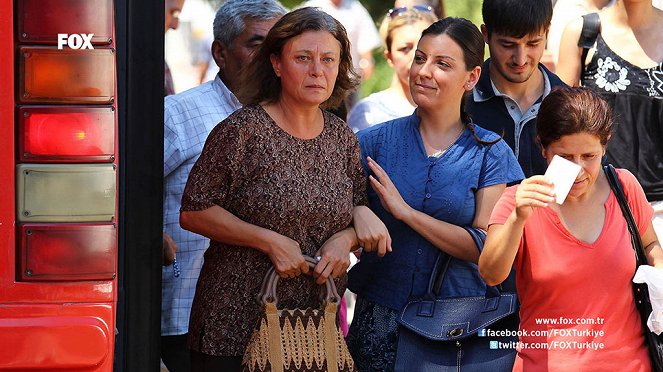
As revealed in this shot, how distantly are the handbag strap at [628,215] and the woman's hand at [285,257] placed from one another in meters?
1.02

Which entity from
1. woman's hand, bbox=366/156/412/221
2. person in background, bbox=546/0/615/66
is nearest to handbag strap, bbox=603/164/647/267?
woman's hand, bbox=366/156/412/221

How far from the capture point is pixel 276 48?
3.75 metres

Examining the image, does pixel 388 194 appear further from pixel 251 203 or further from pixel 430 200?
pixel 251 203

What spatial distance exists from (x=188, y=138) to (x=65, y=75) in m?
1.63

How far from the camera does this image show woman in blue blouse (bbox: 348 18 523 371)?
12.6 feet

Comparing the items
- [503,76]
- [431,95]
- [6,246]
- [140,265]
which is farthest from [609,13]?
[6,246]

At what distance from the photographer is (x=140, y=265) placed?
3.04 meters

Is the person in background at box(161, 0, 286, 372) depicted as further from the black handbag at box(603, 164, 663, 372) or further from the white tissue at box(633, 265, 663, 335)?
the white tissue at box(633, 265, 663, 335)

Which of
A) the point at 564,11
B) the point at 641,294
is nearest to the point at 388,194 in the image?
the point at 641,294

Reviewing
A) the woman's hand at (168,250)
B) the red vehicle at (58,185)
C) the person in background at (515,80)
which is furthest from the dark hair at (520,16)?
the red vehicle at (58,185)

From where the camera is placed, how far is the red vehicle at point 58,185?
Answer: 8.91 feet

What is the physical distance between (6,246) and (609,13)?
2.99 m

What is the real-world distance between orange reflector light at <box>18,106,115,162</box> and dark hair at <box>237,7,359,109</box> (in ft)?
3.25

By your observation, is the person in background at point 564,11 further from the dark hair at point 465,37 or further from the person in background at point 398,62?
the dark hair at point 465,37
